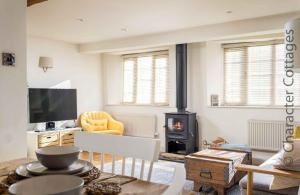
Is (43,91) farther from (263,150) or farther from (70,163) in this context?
(70,163)

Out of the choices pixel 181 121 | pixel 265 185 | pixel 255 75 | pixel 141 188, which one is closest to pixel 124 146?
pixel 141 188

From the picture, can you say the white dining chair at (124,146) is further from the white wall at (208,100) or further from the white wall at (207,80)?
the white wall at (208,100)

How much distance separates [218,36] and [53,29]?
290 centimetres

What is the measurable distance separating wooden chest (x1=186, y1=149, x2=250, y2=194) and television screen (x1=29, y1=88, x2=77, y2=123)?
330 cm

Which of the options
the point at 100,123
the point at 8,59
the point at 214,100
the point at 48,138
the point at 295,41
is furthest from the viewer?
→ the point at 100,123

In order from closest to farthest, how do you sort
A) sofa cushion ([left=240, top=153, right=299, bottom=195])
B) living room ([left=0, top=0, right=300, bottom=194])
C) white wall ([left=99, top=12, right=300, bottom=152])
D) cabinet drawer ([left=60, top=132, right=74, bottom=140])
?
sofa cushion ([left=240, top=153, right=299, bottom=195]) < living room ([left=0, top=0, right=300, bottom=194]) < white wall ([left=99, top=12, right=300, bottom=152]) < cabinet drawer ([left=60, top=132, right=74, bottom=140])

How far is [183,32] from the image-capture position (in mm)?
5332

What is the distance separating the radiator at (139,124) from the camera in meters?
6.44

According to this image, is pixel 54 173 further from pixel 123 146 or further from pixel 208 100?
pixel 208 100

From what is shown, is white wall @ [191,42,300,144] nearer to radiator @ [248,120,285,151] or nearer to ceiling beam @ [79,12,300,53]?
radiator @ [248,120,285,151]

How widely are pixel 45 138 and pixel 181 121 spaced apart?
255 cm

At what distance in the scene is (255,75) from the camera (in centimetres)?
548

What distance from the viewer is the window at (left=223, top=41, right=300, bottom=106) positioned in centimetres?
526

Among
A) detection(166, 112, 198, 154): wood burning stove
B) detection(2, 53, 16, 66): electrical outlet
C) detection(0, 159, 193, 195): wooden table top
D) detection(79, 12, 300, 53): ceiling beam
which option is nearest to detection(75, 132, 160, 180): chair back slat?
detection(0, 159, 193, 195): wooden table top
